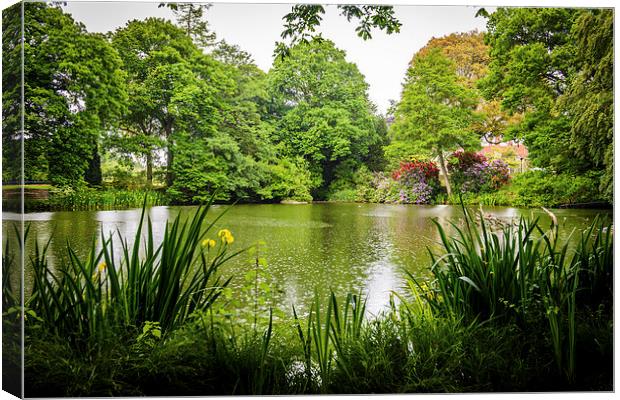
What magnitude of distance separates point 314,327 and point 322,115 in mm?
1471

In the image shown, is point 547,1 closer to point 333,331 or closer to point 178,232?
point 333,331

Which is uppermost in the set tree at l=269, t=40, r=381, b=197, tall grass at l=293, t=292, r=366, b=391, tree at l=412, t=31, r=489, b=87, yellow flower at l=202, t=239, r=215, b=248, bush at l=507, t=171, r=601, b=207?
tree at l=412, t=31, r=489, b=87

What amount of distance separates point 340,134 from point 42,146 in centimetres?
188

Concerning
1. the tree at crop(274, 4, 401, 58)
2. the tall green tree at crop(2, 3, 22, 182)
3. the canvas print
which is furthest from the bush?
the tall green tree at crop(2, 3, 22, 182)

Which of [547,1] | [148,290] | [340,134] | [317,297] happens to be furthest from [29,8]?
[547,1]

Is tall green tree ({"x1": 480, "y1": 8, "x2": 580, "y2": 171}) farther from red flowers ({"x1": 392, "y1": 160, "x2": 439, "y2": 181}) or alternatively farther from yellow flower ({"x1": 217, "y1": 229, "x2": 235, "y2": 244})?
yellow flower ({"x1": 217, "y1": 229, "x2": 235, "y2": 244})

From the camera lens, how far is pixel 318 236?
152 inches

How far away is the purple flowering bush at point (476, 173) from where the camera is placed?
13.1 ft

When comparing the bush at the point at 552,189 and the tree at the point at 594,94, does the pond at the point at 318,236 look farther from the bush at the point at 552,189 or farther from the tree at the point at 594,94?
the tree at the point at 594,94

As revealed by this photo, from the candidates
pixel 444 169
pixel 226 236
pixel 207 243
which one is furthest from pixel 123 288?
pixel 444 169

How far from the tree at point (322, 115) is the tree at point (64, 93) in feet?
3.41

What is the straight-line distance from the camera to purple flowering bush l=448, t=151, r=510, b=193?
13.1 ft

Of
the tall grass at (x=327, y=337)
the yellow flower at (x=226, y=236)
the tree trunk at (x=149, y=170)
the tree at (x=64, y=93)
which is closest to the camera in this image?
the tall grass at (x=327, y=337)

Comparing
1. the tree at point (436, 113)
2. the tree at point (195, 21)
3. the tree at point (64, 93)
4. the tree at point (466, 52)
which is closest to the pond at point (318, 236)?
the tree at point (64, 93)
